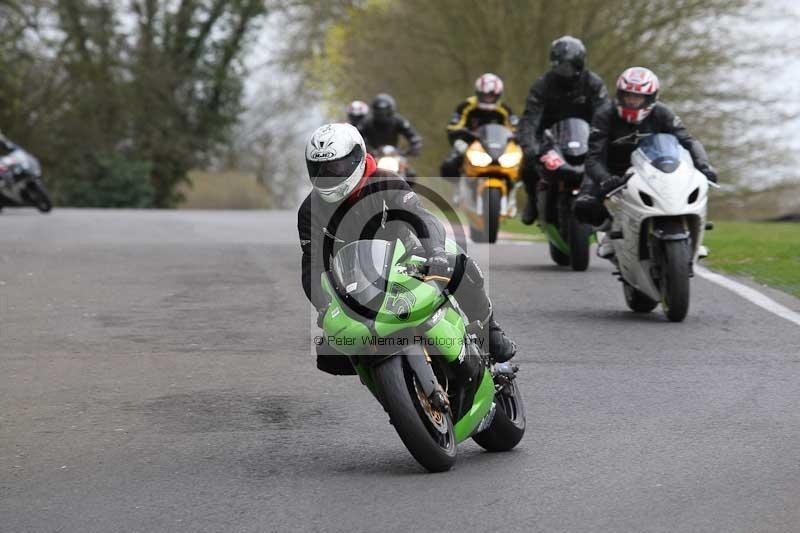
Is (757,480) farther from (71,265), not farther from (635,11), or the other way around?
(635,11)

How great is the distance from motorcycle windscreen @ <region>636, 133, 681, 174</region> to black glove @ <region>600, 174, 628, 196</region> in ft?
→ 0.75

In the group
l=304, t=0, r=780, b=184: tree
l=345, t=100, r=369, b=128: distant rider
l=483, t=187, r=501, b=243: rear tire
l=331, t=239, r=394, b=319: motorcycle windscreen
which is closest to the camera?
l=331, t=239, r=394, b=319: motorcycle windscreen

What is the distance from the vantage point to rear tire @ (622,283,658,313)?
448 inches

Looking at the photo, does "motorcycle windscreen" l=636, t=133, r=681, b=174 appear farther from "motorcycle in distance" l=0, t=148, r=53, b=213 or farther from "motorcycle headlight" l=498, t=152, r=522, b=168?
"motorcycle in distance" l=0, t=148, r=53, b=213

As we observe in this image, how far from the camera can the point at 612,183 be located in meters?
11.2

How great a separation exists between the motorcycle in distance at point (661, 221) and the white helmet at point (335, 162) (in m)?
4.52

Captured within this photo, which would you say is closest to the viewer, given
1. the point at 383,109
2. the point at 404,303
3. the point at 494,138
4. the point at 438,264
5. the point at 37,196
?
the point at 404,303

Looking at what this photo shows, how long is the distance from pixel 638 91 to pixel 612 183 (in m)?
0.68

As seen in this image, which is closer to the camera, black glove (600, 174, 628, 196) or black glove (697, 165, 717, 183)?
black glove (697, 165, 717, 183)

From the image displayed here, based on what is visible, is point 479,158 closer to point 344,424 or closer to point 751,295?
point 751,295

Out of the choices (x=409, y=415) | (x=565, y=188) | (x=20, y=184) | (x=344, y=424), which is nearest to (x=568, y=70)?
(x=565, y=188)

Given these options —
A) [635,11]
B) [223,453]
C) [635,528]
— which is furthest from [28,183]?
[635,528]

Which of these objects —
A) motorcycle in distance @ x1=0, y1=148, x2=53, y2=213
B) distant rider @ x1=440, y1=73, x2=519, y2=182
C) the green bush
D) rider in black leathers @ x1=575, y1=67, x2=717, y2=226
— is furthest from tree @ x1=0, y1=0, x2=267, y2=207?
rider in black leathers @ x1=575, y1=67, x2=717, y2=226

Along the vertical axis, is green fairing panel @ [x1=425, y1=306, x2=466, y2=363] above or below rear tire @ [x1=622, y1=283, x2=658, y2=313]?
above
